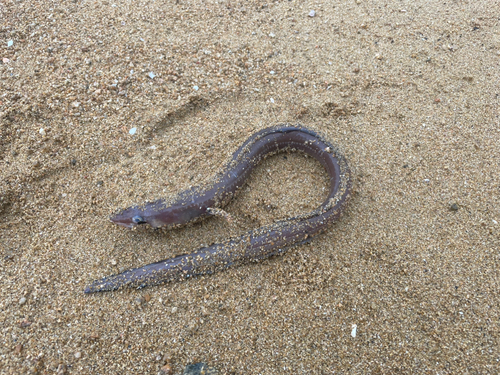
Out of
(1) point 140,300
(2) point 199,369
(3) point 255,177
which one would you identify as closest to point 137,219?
(1) point 140,300

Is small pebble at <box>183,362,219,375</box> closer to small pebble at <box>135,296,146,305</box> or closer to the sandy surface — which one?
the sandy surface

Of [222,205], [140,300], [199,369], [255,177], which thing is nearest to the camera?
[199,369]

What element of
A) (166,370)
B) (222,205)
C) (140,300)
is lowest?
(166,370)

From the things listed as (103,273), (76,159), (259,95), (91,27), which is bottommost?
(103,273)

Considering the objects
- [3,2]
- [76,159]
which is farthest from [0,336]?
[3,2]

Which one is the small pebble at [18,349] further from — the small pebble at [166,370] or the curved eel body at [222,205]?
the small pebble at [166,370]

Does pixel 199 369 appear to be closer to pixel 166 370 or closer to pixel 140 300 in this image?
pixel 166 370

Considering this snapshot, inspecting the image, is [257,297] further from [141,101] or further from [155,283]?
[141,101]
